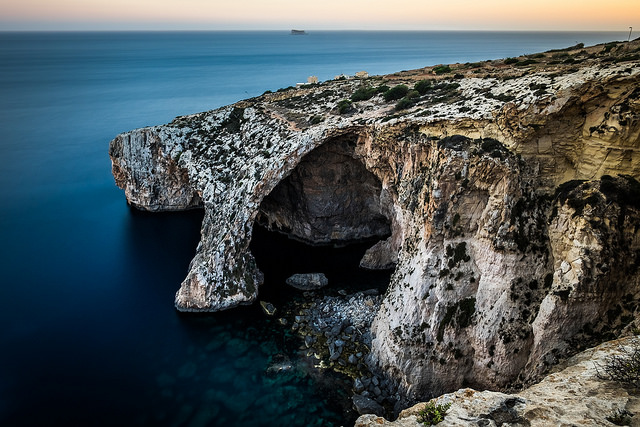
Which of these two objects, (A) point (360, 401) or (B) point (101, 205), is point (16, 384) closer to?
(A) point (360, 401)

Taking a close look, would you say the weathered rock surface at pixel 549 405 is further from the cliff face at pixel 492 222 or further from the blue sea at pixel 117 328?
the blue sea at pixel 117 328

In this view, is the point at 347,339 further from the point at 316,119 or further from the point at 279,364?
the point at 316,119

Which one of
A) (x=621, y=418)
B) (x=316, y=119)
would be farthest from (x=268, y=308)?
(x=621, y=418)

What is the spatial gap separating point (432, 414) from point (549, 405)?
13.6 feet

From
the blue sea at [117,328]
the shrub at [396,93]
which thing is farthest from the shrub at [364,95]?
the blue sea at [117,328]

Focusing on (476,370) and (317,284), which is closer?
(476,370)

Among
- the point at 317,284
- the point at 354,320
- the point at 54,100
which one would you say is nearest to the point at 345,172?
the point at 317,284

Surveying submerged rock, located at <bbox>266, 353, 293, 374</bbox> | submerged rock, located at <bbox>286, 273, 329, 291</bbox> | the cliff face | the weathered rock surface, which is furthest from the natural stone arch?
the weathered rock surface

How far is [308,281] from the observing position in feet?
133

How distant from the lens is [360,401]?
26562 mm

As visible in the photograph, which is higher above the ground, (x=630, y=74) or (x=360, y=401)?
(x=630, y=74)

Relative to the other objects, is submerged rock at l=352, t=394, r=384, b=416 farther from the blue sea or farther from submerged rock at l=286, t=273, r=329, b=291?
submerged rock at l=286, t=273, r=329, b=291

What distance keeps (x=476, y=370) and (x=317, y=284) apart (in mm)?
18157

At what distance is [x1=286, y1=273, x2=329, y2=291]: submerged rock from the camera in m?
40.3
